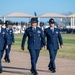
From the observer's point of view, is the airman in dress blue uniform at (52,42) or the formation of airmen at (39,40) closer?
the formation of airmen at (39,40)

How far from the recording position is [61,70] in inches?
550

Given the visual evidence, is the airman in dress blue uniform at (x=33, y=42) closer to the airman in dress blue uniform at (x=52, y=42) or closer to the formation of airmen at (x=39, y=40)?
the formation of airmen at (x=39, y=40)

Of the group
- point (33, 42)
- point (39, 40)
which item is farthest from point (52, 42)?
point (33, 42)

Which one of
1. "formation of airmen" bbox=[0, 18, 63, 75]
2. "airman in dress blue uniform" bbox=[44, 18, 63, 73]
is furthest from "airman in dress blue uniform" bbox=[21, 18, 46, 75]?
"airman in dress blue uniform" bbox=[44, 18, 63, 73]

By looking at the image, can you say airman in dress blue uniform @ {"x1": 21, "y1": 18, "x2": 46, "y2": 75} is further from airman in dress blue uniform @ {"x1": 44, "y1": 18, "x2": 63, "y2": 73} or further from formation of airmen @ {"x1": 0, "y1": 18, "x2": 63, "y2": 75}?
airman in dress blue uniform @ {"x1": 44, "y1": 18, "x2": 63, "y2": 73}

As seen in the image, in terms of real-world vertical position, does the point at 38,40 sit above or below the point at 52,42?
above

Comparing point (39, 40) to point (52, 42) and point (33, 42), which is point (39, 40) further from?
point (52, 42)

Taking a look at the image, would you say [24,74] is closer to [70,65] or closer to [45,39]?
[45,39]

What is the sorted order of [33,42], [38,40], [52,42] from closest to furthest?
[33,42]
[38,40]
[52,42]

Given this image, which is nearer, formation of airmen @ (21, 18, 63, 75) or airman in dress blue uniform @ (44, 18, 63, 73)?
formation of airmen @ (21, 18, 63, 75)

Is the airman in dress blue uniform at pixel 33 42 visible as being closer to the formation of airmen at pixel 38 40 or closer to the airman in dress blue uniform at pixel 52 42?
the formation of airmen at pixel 38 40

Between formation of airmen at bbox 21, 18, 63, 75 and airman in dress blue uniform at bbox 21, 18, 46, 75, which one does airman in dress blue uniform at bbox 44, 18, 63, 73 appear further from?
airman in dress blue uniform at bbox 21, 18, 46, 75

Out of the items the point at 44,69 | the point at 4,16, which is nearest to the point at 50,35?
the point at 44,69

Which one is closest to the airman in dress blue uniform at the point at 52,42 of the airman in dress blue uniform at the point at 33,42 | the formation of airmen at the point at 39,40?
the formation of airmen at the point at 39,40
